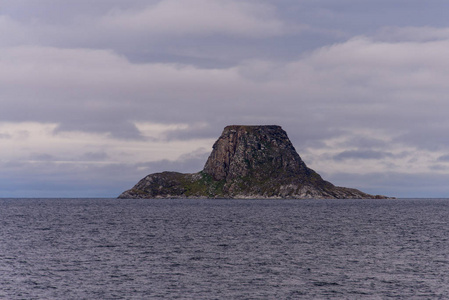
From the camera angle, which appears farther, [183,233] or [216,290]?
[183,233]

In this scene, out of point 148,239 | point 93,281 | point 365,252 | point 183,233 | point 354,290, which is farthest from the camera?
point 183,233

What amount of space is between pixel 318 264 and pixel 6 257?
45.0 meters

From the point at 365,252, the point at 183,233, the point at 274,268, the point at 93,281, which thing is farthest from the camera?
the point at 183,233

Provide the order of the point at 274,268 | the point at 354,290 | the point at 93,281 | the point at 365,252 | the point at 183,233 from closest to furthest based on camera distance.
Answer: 1. the point at 354,290
2. the point at 93,281
3. the point at 274,268
4. the point at 365,252
5. the point at 183,233

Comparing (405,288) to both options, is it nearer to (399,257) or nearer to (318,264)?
(318,264)

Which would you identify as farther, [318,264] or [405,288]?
[318,264]

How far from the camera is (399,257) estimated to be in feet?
231

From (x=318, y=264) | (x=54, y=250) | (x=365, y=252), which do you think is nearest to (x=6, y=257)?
(x=54, y=250)

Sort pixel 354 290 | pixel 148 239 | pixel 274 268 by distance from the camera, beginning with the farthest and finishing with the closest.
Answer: pixel 148 239, pixel 274 268, pixel 354 290

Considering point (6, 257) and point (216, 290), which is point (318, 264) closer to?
point (216, 290)

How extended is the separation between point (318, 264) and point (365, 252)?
48.1 feet

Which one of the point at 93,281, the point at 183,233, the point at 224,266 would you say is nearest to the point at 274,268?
the point at 224,266

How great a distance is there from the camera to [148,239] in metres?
93.9

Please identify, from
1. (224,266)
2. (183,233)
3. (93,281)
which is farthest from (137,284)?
(183,233)
